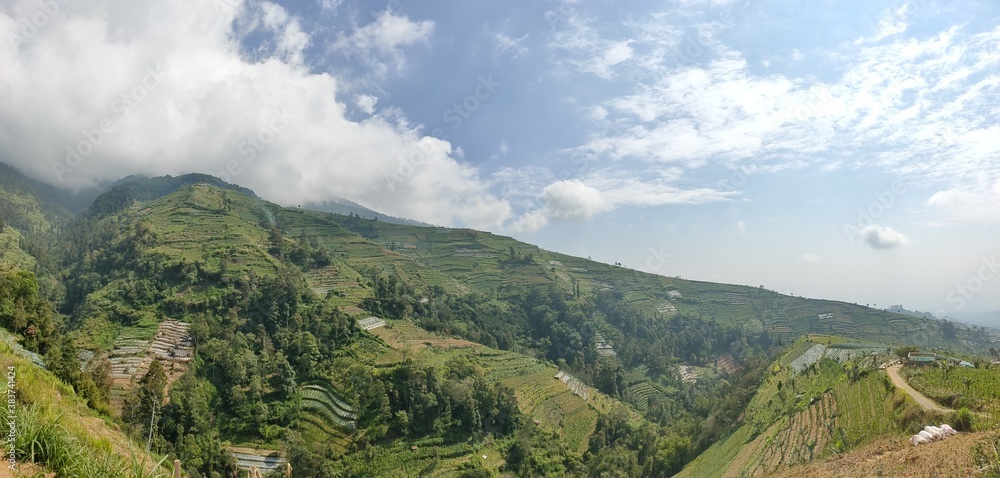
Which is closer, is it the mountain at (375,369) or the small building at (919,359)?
the small building at (919,359)

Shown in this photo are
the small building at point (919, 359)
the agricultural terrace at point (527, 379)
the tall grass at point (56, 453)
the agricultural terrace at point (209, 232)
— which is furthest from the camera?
the agricultural terrace at point (209, 232)

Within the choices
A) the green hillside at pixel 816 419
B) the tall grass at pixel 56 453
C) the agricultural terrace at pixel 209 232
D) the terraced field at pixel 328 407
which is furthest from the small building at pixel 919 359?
the agricultural terrace at pixel 209 232

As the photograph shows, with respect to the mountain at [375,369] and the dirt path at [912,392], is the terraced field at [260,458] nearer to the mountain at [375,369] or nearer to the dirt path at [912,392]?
the mountain at [375,369]

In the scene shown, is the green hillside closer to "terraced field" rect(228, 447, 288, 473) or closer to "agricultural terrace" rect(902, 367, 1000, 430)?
"agricultural terrace" rect(902, 367, 1000, 430)

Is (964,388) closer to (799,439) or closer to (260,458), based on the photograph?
(799,439)

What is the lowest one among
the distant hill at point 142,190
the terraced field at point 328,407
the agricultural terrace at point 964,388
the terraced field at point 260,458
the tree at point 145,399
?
the terraced field at point 260,458

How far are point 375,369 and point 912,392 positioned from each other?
1558 inches

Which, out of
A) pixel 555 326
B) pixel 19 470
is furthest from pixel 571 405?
pixel 19 470

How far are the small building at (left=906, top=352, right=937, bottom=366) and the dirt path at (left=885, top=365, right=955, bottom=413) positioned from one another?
4.84 ft

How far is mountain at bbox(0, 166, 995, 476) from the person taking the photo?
102 ft

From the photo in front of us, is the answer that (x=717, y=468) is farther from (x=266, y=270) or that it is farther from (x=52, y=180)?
(x=52, y=180)

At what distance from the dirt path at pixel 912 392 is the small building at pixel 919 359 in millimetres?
1475

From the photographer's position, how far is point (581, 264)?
13725 cm

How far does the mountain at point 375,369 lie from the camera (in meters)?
31.2
